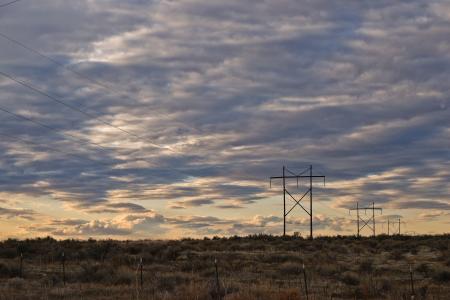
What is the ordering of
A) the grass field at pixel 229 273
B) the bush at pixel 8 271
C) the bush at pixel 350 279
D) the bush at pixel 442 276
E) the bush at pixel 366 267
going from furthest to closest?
the bush at pixel 366 267 → the bush at pixel 8 271 → the bush at pixel 442 276 → the bush at pixel 350 279 → the grass field at pixel 229 273

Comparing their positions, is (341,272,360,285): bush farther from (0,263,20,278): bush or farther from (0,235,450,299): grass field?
(0,263,20,278): bush

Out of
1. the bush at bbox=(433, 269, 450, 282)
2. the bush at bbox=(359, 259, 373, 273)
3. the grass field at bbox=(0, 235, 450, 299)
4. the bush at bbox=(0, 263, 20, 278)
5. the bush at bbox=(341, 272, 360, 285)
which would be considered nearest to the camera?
the grass field at bbox=(0, 235, 450, 299)

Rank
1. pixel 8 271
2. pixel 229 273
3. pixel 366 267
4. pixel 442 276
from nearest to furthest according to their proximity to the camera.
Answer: pixel 442 276
pixel 229 273
pixel 8 271
pixel 366 267

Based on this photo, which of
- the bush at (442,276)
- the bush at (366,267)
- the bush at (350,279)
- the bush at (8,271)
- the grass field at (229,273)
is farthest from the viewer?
the bush at (366,267)

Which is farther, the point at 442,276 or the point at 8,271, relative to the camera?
the point at 8,271

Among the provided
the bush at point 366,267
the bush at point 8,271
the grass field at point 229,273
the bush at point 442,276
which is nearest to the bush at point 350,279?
the grass field at point 229,273

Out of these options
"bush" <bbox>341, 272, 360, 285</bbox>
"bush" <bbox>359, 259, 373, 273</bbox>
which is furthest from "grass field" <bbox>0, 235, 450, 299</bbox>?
"bush" <bbox>359, 259, 373, 273</bbox>

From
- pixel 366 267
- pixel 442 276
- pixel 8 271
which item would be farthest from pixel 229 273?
pixel 8 271

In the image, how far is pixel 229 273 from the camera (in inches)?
1657

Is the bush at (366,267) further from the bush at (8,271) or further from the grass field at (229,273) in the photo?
the bush at (8,271)

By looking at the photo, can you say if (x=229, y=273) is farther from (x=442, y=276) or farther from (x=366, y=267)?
(x=442, y=276)

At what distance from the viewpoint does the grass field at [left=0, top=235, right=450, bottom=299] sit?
29953 mm

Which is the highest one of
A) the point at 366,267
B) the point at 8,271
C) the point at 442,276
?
the point at 8,271

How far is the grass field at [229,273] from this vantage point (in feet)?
98.3
